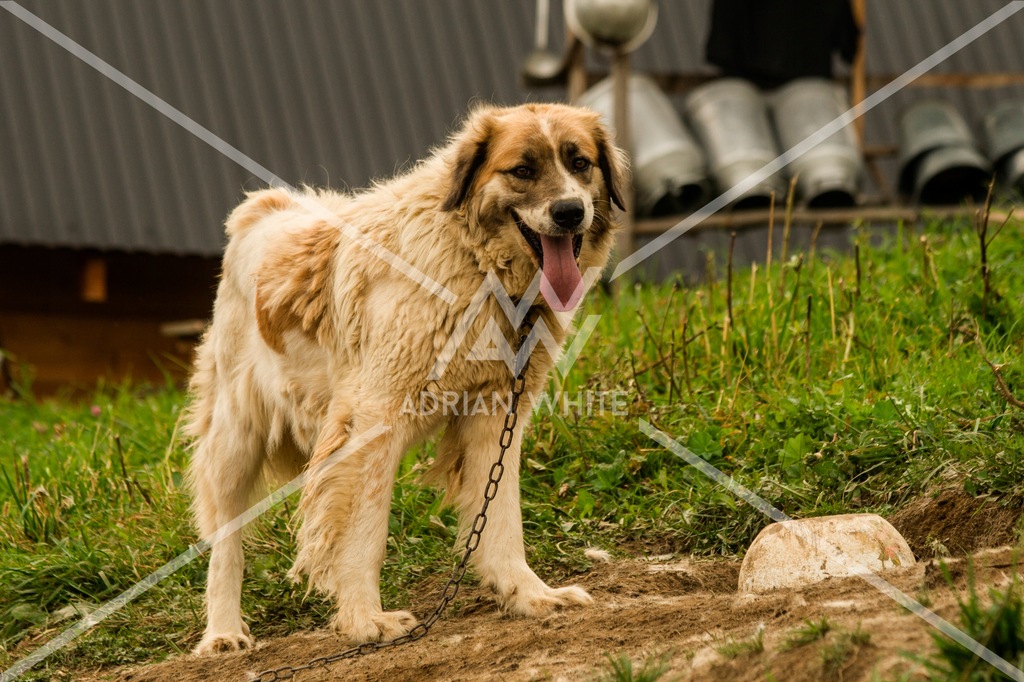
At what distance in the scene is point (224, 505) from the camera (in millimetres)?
4285

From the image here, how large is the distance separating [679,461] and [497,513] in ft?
3.48

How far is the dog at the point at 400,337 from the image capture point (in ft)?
12.3

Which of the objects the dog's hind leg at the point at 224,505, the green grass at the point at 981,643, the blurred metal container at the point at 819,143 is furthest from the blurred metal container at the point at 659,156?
the green grass at the point at 981,643

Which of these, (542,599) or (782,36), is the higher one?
(782,36)

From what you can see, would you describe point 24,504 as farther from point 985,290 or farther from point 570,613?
point 985,290

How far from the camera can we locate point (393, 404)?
147 inches

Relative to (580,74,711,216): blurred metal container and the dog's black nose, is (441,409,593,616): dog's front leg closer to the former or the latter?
the dog's black nose

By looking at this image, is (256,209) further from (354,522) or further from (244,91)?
(244,91)

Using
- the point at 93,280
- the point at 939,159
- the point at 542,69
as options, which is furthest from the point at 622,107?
the point at 93,280

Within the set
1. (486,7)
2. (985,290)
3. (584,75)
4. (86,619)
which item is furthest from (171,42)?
(985,290)

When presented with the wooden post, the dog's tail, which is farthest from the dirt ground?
the wooden post

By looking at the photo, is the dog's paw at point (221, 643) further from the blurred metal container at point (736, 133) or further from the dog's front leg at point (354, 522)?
the blurred metal container at point (736, 133)

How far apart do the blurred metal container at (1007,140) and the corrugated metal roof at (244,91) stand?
1205 mm

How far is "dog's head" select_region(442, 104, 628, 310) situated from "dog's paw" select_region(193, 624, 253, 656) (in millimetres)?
1705
